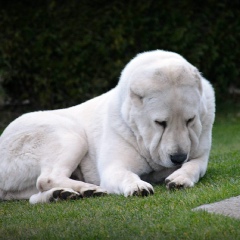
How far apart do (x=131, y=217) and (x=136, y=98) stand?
5.12ft

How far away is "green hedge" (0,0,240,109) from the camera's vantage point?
14.3m

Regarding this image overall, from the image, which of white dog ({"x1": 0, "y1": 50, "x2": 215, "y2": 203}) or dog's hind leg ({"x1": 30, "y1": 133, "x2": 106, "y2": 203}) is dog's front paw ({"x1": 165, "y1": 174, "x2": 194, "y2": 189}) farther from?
dog's hind leg ({"x1": 30, "y1": 133, "x2": 106, "y2": 203})

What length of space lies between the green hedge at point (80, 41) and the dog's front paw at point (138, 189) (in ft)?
24.0

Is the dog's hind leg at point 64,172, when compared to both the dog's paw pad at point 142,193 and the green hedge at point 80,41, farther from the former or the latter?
the green hedge at point 80,41

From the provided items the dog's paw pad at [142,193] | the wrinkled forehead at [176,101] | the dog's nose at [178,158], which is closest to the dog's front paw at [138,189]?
the dog's paw pad at [142,193]

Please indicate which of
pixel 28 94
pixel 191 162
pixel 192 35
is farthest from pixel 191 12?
pixel 191 162

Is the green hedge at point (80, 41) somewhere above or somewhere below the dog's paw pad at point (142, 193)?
below

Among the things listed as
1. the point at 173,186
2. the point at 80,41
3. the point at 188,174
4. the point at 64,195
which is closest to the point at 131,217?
the point at 173,186

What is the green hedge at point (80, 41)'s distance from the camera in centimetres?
1430

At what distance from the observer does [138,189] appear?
23.3 feet

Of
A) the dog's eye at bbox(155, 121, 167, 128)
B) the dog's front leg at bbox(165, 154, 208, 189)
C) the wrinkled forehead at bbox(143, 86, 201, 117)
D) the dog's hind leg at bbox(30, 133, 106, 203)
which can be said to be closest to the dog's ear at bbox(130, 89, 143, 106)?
the wrinkled forehead at bbox(143, 86, 201, 117)

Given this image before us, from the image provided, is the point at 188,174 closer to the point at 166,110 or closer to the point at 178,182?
the point at 178,182

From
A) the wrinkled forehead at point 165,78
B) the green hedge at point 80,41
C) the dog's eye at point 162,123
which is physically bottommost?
the green hedge at point 80,41

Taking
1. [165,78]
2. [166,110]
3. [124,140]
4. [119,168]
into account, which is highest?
[165,78]
